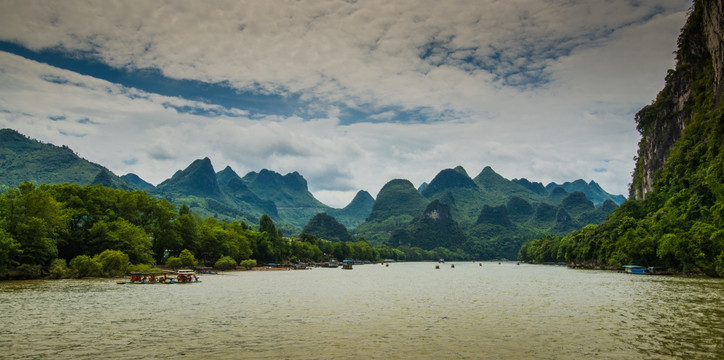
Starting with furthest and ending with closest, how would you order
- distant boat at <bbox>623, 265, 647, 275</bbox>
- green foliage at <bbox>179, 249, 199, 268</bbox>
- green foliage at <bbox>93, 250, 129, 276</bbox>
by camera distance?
green foliage at <bbox>179, 249, 199, 268</bbox> < distant boat at <bbox>623, 265, 647, 275</bbox> < green foliage at <bbox>93, 250, 129, 276</bbox>

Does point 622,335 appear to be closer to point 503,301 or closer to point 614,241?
point 503,301

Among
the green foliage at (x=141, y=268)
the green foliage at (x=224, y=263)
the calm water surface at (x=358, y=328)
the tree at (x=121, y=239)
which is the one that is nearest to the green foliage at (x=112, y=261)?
the green foliage at (x=141, y=268)

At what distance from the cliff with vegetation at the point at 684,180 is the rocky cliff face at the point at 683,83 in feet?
0.66

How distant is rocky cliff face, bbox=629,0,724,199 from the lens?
324 ft

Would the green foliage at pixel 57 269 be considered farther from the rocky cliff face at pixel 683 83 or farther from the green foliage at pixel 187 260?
the rocky cliff face at pixel 683 83

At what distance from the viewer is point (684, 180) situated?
100938 mm

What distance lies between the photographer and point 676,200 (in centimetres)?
9831

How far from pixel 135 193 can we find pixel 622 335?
9681 centimetres

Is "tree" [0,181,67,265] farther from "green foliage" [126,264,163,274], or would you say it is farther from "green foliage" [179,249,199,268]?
"green foliage" [179,249,199,268]

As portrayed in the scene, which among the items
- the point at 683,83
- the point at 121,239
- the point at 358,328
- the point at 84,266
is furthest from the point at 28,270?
the point at 683,83

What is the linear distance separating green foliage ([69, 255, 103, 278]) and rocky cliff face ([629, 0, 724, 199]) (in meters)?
→ 121

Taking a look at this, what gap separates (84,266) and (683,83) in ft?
466

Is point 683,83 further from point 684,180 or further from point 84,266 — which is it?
point 84,266

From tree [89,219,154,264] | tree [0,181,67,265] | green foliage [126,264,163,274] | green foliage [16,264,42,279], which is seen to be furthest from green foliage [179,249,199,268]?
green foliage [16,264,42,279]
